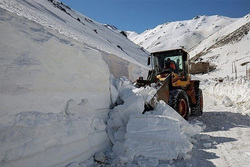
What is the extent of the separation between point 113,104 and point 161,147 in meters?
1.26

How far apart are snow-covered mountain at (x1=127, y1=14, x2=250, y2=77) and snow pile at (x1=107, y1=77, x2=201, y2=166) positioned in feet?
14.5

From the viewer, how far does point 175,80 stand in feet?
21.0

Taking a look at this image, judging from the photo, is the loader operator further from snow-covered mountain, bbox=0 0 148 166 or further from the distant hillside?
the distant hillside

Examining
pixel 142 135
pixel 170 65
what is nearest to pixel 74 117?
pixel 142 135

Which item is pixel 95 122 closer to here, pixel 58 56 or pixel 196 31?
pixel 58 56

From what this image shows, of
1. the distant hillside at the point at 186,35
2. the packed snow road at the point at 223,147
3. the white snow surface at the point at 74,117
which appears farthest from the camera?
the distant hillside at the point at 186,35

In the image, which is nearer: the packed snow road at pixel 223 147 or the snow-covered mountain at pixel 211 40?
the packed snow road at pixel 223 147

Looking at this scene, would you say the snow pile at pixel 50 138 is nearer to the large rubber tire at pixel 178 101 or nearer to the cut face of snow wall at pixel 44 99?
the cut face of snow wall at pixel 44 99

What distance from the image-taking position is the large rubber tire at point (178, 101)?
5641 mm

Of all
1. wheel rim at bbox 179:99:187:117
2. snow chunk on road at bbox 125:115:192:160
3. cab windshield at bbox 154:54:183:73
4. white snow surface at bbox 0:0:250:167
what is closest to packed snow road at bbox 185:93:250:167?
white snow surface at bbox 0:0:250:167

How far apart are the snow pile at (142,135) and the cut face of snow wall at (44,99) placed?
0.28m

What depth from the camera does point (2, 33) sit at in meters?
2.16

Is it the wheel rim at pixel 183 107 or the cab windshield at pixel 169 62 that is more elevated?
the cab windshield at pixel 169 62

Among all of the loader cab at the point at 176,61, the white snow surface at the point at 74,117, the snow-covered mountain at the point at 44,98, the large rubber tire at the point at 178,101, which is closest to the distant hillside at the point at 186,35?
the loader cab at the point at 176,61
